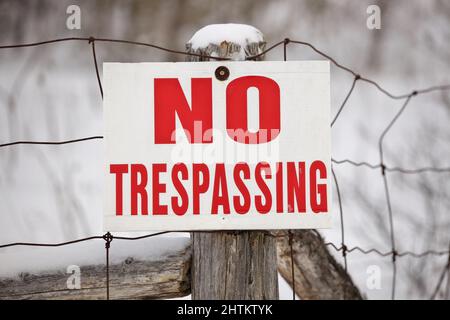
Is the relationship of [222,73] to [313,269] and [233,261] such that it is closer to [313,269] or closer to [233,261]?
[233,261]

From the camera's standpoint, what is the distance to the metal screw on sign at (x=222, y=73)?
1488 millimetres

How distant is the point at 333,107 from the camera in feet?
20.9

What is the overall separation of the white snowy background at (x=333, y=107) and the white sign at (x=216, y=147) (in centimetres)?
247

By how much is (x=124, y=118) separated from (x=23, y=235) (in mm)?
3859

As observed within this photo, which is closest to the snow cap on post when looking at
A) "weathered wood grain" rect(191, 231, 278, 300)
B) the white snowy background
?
"weathered wood grain" rect(191, 231, 278, 300)

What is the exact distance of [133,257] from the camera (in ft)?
5.21

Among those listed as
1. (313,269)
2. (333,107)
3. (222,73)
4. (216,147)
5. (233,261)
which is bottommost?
(313,269)

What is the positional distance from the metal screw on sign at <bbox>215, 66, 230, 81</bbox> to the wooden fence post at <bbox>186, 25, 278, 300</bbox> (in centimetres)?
4

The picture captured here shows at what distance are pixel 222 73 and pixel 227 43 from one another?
0.08 meters

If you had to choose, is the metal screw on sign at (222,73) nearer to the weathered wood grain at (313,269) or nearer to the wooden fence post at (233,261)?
the wooden fence post at (233,261)

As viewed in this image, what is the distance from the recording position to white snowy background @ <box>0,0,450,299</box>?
16.4 ft

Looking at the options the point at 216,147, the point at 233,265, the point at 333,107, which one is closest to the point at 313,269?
the point at 233,265

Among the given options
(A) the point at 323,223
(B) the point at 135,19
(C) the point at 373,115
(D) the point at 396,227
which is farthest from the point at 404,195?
(A) the point at 323,223
